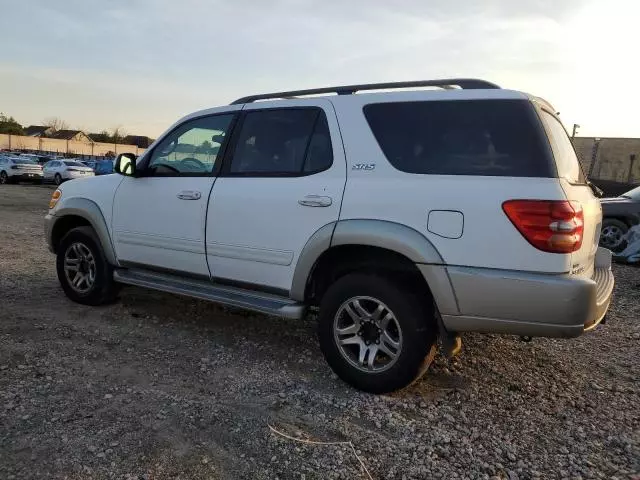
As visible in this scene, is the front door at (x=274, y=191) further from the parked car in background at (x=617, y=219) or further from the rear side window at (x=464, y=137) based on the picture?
the parked car in background at (x=617, y=219)

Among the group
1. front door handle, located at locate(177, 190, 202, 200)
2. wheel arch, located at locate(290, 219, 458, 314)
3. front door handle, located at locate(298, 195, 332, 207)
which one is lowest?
wheel arch, located at locate(290, 219, 458, 314)

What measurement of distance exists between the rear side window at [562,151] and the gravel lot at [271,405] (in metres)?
1.52

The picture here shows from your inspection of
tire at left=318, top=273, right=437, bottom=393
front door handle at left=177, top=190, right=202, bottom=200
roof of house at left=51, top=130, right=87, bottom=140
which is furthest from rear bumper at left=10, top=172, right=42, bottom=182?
roof of house at left=51, top=130, right=87, bottom=140

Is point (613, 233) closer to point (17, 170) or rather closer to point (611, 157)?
point (611, 157)

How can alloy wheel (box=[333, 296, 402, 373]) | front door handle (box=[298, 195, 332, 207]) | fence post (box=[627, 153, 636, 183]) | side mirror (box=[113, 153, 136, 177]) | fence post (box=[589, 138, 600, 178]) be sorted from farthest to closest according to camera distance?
fence post (box=[589, 138, 600, 178]), fence post (box=[627, 153, 636, 183]), side mirror (box=[113, 153, 136, 177]), front door handle (box=[298, 195, 332, 207]), alloy wheel (box=[333, 296, 402, 373])

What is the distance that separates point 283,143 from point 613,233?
332 inches

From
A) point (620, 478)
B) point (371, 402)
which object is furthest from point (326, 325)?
point (620, 478)

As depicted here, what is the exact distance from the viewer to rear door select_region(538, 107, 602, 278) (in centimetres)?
297

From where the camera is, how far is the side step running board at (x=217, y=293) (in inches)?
146

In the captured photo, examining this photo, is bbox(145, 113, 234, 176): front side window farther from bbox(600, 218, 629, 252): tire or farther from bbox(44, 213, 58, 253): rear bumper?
bbox(600, 218, 629, 252): tire

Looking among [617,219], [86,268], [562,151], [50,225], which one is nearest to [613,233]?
[617,219]

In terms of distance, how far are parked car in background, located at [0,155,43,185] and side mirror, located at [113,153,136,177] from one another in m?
25.4

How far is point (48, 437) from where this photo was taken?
8.99ft

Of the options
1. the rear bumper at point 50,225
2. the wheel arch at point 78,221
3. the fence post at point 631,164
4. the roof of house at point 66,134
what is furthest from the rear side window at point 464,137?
the roof of house at point 66,134
